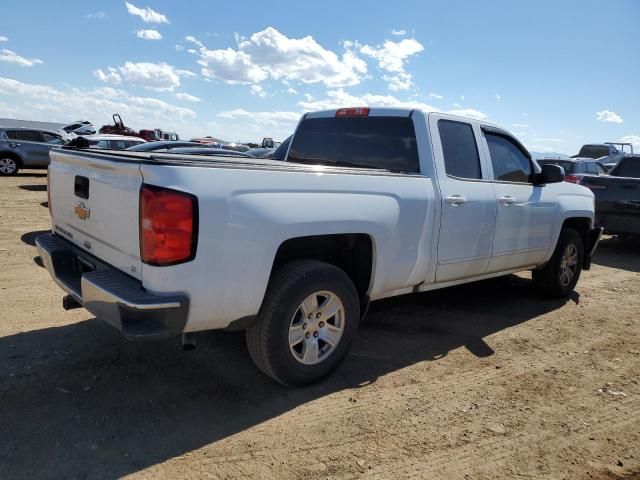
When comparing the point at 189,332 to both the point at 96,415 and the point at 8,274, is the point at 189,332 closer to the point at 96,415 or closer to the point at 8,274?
the point at 96,415

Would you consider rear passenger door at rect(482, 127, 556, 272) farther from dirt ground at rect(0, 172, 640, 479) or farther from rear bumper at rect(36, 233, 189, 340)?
rear bumper at rect(36, 233, 189, 340)

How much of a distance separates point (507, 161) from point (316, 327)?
9.08ft

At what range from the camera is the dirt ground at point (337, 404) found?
261 centimetres

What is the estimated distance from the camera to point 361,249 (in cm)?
355

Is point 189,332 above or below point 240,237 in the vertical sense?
below

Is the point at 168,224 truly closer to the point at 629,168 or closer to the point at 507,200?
the point at 507,200

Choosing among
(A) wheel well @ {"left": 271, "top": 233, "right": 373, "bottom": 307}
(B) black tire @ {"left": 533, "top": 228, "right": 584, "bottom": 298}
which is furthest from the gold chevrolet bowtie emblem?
(B) black tire @ {"left": 533, "top": 228, "right": 584, "bottom": 298}

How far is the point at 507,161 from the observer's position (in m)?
4.88

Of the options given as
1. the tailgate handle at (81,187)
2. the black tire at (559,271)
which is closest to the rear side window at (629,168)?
the black tire at (559,271)

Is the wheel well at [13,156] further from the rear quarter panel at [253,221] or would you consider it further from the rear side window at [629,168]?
the rear side window at [629,168]

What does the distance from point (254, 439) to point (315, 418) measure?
42 cm

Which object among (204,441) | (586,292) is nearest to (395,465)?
(204,441)

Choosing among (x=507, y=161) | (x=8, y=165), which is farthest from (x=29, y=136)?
(x=507, y=161)

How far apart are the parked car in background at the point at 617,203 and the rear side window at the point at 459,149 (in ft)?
19.2
